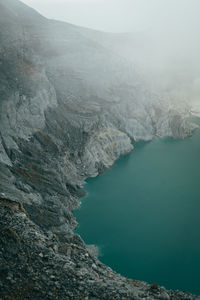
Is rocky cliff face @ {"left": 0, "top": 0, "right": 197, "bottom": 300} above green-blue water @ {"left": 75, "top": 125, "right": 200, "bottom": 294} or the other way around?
above

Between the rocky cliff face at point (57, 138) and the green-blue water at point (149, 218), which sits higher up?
the rocky cliff face at point (57, 138)

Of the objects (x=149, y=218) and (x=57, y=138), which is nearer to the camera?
(x=149, y=218)

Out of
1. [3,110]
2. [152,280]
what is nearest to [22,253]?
[152,280]

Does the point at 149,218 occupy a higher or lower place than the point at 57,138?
lower

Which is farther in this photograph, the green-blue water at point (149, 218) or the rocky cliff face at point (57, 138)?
the green-blue water at point (149, 218)

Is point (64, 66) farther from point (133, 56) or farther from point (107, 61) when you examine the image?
point (133, 56)
